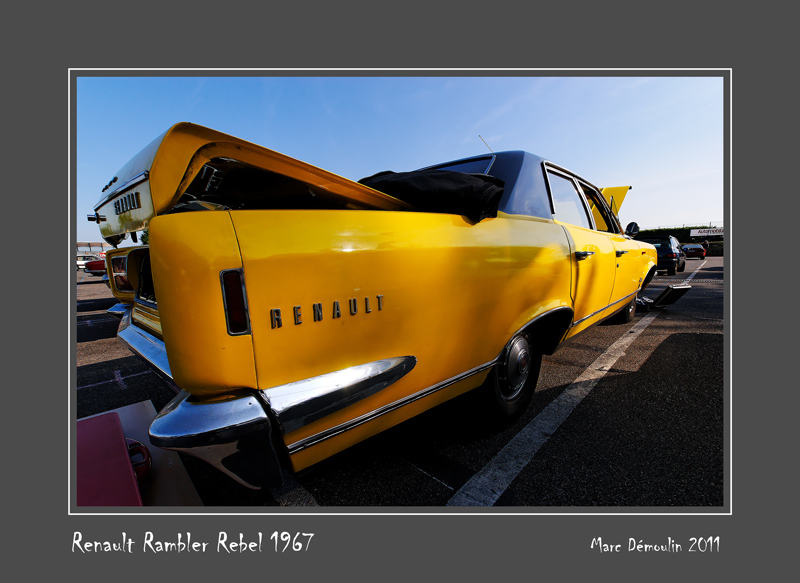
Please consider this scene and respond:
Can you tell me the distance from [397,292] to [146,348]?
129 cm

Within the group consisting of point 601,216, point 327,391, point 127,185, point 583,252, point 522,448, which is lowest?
point 522,448

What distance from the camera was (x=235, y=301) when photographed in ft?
3.21

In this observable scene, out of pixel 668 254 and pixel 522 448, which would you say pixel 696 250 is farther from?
pixel 522 448

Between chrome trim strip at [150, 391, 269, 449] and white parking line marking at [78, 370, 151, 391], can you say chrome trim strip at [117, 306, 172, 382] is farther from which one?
white parking line marking at [78, 370, 151, 391]

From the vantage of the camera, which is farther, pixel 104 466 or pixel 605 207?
pixel 605 207

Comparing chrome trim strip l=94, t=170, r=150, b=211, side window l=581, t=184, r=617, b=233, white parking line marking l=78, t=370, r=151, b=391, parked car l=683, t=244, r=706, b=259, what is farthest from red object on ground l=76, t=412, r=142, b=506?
parked car l=683, t=244, r=706, b=259

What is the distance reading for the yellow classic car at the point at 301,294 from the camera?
975mm

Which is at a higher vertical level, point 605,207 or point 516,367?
point 605,207

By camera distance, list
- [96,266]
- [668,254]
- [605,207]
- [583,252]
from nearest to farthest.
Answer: [583,252]
[605,207]
[668,254]
[96,266]

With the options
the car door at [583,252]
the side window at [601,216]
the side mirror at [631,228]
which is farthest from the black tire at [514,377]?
the side mirror at [631,228]

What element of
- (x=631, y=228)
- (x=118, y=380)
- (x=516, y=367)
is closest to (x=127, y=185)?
(x=516, y=367)

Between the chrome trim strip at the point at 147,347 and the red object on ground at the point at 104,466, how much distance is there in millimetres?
386

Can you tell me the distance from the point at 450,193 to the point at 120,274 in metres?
2.24

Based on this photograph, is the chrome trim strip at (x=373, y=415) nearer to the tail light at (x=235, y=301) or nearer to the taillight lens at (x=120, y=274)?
the tail light at (x=235, y=301)
